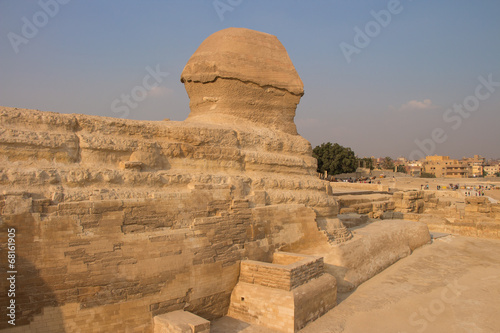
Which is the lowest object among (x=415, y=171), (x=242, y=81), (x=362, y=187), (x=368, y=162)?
(x=362, y=187)

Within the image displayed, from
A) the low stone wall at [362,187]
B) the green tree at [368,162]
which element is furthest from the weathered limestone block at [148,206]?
the green tree at [368,162]

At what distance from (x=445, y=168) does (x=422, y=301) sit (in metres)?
65.6

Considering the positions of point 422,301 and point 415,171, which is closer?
point 422,301

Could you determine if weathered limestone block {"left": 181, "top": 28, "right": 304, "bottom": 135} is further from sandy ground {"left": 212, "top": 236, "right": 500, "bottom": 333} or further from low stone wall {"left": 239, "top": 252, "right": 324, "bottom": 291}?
sandy ground {"left": 212, "top": 236, "right": 500, "bottom": 333}

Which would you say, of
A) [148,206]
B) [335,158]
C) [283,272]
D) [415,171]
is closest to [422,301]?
[283,272]

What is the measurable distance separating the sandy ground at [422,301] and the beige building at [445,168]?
198 feet

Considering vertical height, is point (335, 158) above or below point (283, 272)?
above

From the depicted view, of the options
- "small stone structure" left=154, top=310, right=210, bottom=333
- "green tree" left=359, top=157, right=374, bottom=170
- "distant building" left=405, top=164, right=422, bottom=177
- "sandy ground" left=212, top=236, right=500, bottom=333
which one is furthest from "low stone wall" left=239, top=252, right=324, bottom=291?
"distant building" left=405, top=164, right=422, bottom=177

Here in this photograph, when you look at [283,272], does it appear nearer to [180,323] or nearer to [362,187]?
[180,323]

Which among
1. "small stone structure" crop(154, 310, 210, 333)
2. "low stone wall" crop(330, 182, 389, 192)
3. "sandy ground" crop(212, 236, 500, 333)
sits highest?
"low stone wall" crop(330, 182, 389, 192)

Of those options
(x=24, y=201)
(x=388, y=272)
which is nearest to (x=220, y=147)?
(x=24, y=201)

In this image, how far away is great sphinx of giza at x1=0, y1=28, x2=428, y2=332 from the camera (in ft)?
15.5

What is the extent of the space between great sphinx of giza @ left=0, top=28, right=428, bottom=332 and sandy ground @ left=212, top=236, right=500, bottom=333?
535mm

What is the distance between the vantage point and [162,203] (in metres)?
5.86
